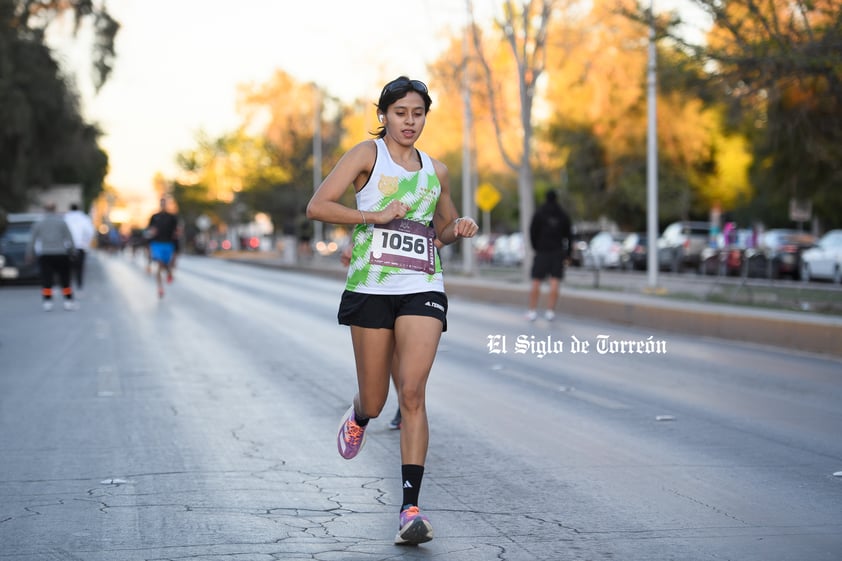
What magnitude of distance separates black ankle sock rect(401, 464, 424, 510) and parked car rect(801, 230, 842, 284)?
100ft

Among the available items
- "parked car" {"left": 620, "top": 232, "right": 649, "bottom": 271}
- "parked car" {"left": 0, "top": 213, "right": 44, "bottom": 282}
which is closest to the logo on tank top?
"parked car" {"left": 0, "top": 213, "right": 44, "bottom": 282}

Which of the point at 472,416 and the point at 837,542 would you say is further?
the point at 472,416

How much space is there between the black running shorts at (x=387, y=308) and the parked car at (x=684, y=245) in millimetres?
40681

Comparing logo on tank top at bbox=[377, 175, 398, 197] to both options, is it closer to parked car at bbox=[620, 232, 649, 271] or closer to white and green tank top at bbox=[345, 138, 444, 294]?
white and green tank top at bbox=[345, 138, 444, 294]

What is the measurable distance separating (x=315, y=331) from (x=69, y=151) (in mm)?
31403

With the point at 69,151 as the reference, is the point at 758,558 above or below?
below

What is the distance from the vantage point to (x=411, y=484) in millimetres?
5562

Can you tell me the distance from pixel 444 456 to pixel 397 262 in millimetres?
2341

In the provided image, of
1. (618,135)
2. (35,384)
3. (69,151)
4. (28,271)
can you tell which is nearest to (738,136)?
(618,135)

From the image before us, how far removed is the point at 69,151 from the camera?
46.6m

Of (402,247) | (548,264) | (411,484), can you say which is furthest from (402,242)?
(548,264)

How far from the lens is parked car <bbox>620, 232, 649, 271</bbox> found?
158ft

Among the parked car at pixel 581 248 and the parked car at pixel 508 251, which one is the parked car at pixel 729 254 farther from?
the parked car at pixel 508 251

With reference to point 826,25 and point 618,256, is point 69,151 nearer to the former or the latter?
point 618,256
